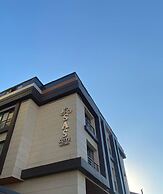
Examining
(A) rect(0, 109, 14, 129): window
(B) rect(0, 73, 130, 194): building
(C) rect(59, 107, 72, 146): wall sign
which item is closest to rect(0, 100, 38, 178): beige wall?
(B) rect(0, 73, 130, 194): building

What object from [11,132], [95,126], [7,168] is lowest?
[7,168]

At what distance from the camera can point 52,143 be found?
1179cm

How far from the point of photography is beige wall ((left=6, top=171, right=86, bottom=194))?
359 inches

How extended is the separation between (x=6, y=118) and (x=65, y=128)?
17.9 ft

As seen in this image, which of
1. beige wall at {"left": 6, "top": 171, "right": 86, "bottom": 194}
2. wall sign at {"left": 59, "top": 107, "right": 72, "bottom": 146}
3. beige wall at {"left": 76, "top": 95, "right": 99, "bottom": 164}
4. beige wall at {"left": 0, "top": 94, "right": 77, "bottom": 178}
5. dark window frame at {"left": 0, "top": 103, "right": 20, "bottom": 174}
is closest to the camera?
beige wall at {"left": 6, "top": 171, "right": 86, "bottom": 194}

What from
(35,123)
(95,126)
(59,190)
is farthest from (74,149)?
(95,126)

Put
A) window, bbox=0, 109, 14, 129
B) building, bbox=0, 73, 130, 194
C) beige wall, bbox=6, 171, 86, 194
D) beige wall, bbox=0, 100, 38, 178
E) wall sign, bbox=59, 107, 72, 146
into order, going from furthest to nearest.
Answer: window, bbox=0, 109, 14, 129
wall sign, bbox=59, 107, 72, 146
beige wall, bbox=0, 100, 38, 178
building, bbox=0, 73, 130, 194
beige wall, bbox=6, 171, 86, 194

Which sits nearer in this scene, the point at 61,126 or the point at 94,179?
the point at 94,179

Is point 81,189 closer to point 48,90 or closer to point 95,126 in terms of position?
point 95,126

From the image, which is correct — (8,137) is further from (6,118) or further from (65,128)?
(65,128)

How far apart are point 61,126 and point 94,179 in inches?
149

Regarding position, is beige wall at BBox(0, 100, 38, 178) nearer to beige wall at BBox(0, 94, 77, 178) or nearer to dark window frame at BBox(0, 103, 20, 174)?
beige wall at BBox(0, 94, 77, 178)

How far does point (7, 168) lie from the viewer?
10.8 metres

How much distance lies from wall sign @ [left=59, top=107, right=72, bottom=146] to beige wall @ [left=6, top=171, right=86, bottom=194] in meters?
1.96
